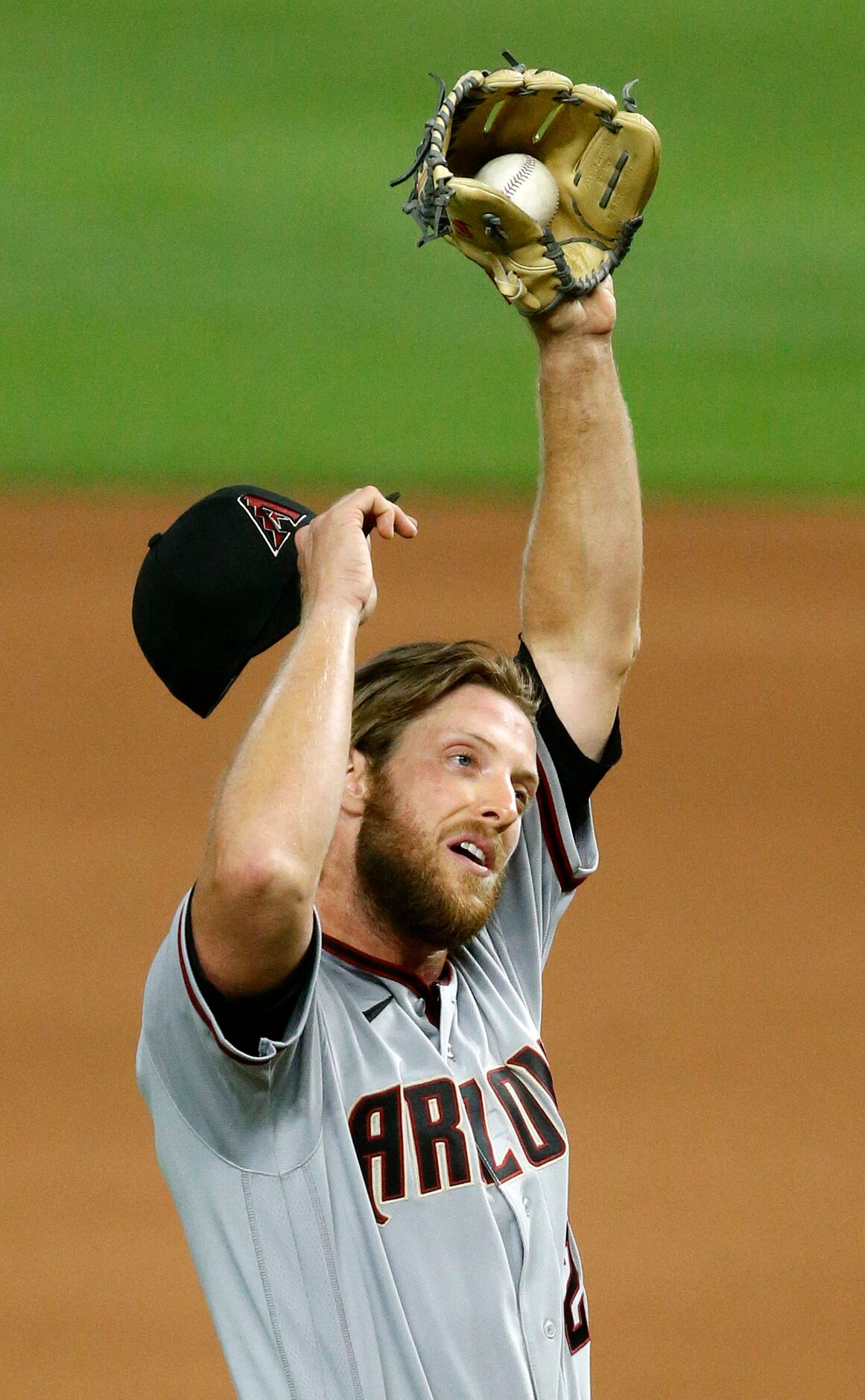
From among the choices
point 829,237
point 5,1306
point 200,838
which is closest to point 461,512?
point 200,838

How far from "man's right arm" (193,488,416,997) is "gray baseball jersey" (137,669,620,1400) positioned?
65mm

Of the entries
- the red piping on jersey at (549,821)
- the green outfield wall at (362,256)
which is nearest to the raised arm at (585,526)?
the red piping on jersey at (549,821)

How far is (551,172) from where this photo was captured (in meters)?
2.75

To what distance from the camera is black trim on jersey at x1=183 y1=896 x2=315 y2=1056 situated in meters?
1.98

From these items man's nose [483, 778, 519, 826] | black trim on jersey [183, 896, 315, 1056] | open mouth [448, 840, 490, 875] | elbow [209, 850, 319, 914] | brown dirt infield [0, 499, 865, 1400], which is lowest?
brown dirt infield [0, 499, 865, 1400]

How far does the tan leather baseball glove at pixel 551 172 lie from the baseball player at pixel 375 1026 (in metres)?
0.49

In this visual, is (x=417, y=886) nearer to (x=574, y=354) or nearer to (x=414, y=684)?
(x=414, y=684)

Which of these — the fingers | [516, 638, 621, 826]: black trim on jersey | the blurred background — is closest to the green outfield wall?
the blurred background

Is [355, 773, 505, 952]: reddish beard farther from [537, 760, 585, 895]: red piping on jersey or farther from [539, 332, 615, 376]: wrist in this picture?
[539, 332, 615, 376]: wrist

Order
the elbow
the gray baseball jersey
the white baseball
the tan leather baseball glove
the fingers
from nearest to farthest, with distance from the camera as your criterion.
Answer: the elbow
the gray baseball jersey
the fingers
the tan leather baseball glove
the white baseball

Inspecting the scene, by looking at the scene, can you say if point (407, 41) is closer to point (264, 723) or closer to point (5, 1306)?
point (5, 1306)

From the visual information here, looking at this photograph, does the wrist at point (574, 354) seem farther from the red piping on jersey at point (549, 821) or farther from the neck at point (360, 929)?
the neck at point (360, 929)

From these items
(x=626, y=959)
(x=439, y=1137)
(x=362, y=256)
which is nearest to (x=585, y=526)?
(x=439, y=1137)

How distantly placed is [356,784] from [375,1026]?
354 mm
